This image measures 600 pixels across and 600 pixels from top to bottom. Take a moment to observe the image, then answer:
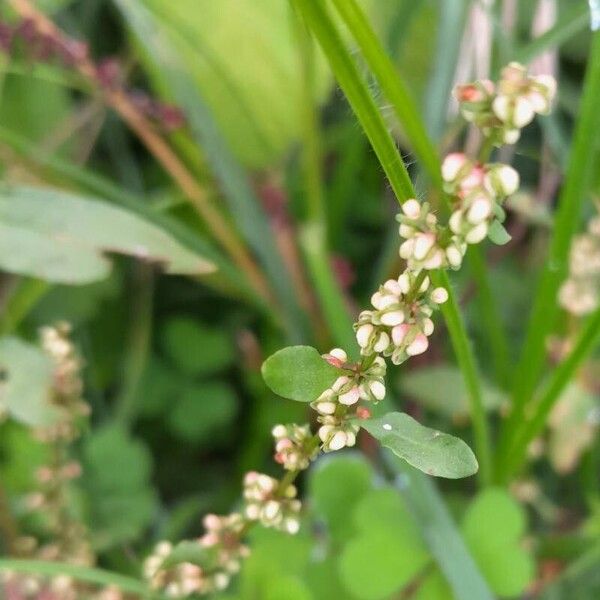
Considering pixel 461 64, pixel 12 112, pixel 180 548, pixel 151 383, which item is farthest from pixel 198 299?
pixel 180 548

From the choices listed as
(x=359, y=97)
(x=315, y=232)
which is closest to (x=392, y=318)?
(x=359, y=97)

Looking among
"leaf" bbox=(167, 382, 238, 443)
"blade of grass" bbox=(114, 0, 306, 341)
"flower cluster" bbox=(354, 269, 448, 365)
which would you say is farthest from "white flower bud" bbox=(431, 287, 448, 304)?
"leaf" bbox=(167, 382, 238, 443)

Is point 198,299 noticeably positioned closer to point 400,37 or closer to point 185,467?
point 185,467

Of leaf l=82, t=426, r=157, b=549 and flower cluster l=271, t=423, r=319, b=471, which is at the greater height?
flower cluster l=271, t=423, r=319, b=471

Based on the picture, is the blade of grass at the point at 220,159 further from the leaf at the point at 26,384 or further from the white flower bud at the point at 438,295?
the white flower bud at the point at 438,295

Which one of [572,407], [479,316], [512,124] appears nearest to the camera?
[512,124]

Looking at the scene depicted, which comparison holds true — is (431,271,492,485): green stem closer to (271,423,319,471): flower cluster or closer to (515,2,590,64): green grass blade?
(271,423,319,471): flower cluster
